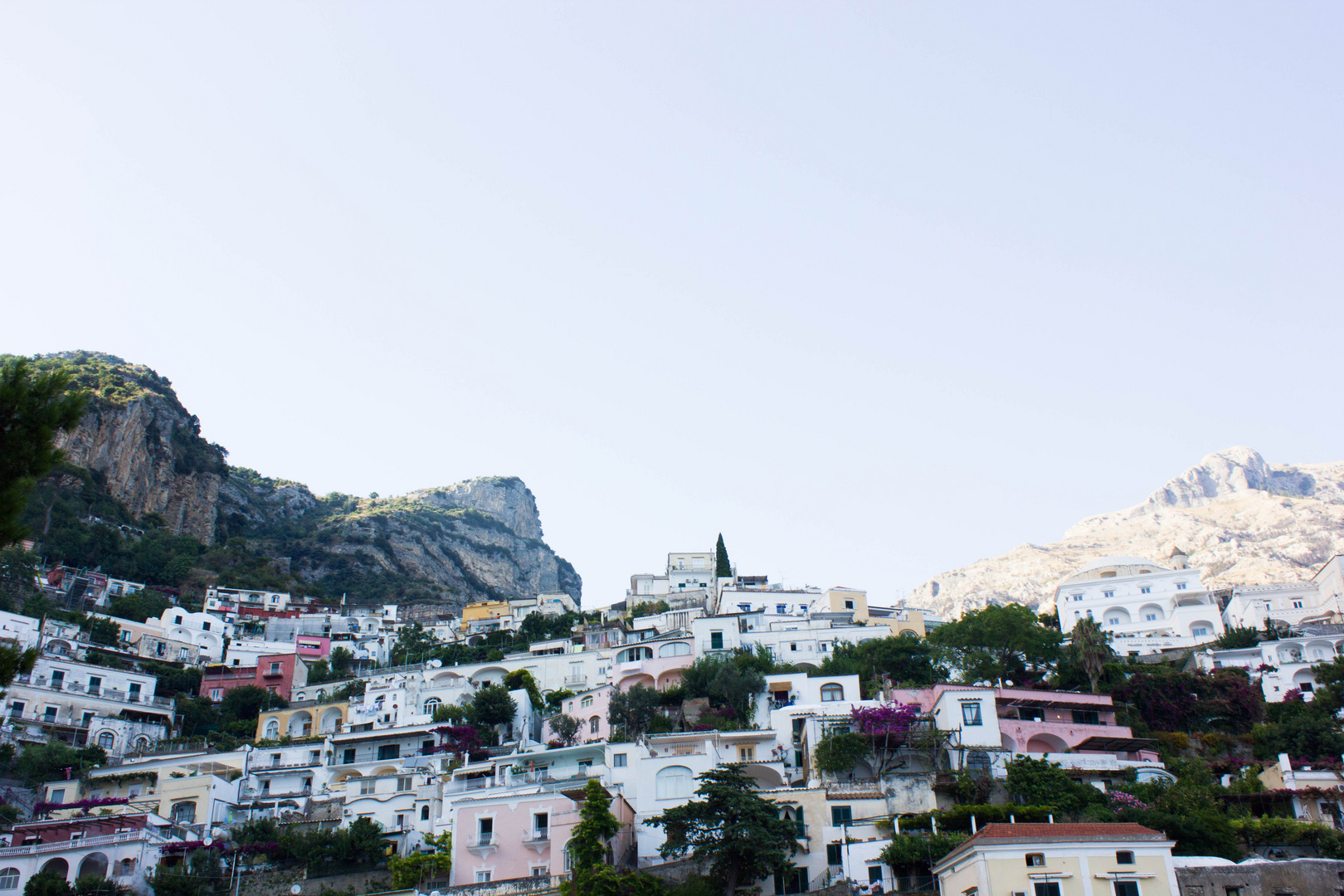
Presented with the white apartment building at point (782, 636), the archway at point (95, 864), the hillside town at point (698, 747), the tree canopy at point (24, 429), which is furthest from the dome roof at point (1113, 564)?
the tree canopy at point (24, 429)

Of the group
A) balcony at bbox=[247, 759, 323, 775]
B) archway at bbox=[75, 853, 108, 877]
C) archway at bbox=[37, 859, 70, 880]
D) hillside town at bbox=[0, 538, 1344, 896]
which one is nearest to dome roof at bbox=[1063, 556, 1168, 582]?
hillside town at bbox=[0, 538, 1344, 896]

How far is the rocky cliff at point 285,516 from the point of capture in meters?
95.8

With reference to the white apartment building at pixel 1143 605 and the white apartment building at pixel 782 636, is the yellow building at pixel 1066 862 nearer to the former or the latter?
the white apartment building at pixel 782 636

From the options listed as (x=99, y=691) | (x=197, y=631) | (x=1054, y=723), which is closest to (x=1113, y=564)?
(x=1054, y=723)

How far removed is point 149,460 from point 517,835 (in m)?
73.3

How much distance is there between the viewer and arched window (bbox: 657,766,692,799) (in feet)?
135

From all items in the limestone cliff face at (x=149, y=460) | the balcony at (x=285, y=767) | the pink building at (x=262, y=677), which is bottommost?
the balcony at (x=285, y=767)

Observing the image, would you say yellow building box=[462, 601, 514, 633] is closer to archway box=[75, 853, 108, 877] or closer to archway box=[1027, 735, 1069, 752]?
archway box=[75, 853, 108, 877]

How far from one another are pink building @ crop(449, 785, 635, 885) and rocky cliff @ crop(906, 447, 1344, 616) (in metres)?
108

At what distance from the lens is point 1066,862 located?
31750mm

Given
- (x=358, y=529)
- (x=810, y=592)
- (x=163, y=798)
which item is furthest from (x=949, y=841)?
(x=358, y=529)

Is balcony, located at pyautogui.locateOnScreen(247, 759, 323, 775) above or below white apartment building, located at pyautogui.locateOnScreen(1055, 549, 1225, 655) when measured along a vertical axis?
below

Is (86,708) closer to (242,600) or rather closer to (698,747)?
(242,600)

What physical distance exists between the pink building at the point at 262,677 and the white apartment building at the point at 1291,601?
62594mm
